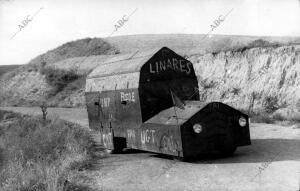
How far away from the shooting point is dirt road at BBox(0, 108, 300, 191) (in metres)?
9.56

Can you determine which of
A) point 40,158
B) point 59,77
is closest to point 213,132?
point 40,158

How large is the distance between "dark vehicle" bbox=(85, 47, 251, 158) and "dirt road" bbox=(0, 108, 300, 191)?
45 cm

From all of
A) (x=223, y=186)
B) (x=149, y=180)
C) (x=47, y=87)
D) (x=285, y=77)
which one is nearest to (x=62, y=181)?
(x=149, y=180)

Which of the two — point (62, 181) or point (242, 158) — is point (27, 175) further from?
point (242, 158)

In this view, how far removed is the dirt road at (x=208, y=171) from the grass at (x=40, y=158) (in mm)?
764

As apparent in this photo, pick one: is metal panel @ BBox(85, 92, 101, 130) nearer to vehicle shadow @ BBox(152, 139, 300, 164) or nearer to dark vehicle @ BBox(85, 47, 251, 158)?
dark vehicle @ BBox(85, 47, 251, 158)

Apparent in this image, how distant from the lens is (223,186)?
938 cm

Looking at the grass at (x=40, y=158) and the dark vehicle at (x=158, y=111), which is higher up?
the dark vehicle at (x=158, y=111)

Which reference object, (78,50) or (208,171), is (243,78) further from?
(78,50)

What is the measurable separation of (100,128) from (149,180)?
6.00 m

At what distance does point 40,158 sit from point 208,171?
14.1 feet

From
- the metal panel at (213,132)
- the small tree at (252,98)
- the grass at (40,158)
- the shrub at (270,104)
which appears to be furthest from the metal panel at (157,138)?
the small tree at (252,98)

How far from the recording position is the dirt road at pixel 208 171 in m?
9.56

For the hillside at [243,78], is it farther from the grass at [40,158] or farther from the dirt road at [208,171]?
the dirt road at [208,171]
